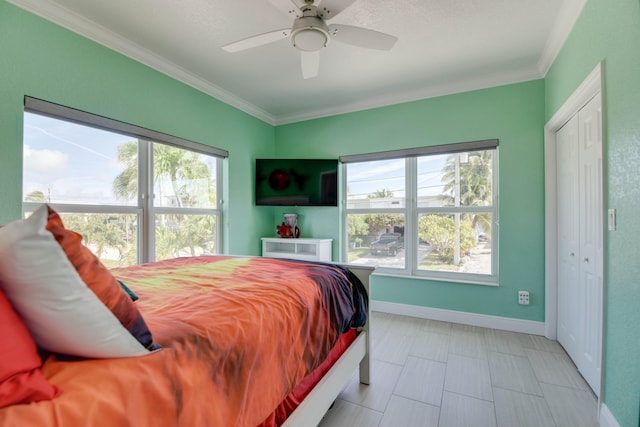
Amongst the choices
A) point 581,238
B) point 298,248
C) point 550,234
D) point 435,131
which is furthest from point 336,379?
point 435,131

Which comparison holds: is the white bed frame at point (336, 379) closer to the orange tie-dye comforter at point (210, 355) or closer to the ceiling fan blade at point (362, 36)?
the orange tie-dye comforter at point (210, 355)

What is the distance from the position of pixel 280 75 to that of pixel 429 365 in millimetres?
2994

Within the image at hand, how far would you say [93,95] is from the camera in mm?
2146

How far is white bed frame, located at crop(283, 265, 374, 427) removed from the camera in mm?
1179

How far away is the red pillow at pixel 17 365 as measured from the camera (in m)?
0.52

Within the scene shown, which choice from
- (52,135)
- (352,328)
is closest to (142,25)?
(52,135)

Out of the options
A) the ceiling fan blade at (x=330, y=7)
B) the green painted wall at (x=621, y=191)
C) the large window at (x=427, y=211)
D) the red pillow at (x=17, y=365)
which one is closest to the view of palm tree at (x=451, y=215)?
the large window at (x=427, y=211)

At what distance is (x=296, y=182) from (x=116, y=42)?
7.19 feet

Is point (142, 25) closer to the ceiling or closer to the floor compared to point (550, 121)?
closer to the ceiling

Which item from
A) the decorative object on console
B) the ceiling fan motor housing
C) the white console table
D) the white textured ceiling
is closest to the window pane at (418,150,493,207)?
the white textured ceiling

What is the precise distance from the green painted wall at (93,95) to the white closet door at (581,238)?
10.8 feet

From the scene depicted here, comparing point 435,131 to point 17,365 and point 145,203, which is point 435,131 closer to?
point 145,203

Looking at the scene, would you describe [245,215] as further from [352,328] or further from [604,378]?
[604,378]

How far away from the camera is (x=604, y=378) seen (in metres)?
1.51
